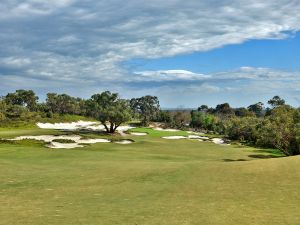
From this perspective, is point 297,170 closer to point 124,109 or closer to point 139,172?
point 139,172

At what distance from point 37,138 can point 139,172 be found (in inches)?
1982

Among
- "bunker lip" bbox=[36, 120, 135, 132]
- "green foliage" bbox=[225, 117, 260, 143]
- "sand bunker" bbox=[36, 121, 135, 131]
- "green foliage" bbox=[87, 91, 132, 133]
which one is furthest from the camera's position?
"sand bunker" bbox=[36, 121, 135, 131]

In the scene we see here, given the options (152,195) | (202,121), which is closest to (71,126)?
(202,121)

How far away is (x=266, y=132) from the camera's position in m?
66.4

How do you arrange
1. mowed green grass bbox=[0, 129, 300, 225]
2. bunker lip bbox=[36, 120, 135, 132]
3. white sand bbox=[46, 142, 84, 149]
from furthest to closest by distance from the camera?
bunker lip bbox=[36, 120, 135, 132] < white sand bbox=[46, 142, 84, 149] < mowed green grass bbox=[0, 129, 300, 225]

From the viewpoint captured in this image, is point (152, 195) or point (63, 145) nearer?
point (152, 195)

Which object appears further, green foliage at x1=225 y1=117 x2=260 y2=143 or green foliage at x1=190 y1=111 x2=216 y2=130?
green foliage at x1=190 y1=111 x2=216 y2=130

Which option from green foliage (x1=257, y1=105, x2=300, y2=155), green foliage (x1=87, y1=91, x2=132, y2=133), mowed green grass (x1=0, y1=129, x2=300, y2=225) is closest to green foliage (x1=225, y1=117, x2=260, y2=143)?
green foliage (x1=87, y1=91, x2=132, y2=133)

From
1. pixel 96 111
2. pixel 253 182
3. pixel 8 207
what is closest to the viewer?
pixel 8 207

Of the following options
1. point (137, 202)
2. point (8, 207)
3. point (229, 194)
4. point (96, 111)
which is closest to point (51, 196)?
point (8, 207)

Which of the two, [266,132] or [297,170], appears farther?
[266,132]

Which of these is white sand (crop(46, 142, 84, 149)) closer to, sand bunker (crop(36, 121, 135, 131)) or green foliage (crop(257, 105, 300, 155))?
green foliage (crop(257, 105, 300, 155))

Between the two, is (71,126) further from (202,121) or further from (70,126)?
(202,121)

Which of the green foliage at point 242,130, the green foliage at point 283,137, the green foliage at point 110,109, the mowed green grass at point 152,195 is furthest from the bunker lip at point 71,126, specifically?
the mowed green grass at point 152,195
